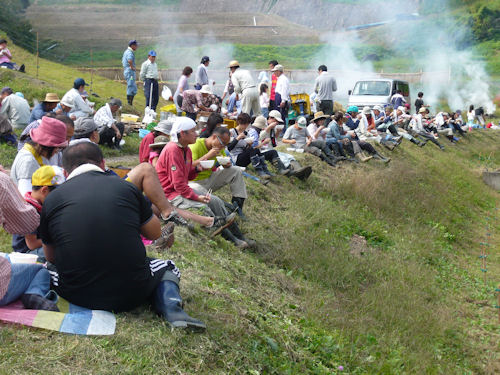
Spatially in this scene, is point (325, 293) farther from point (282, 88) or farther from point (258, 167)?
point (282, 88)

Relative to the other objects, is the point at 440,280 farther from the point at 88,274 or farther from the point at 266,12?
the point at 266,12

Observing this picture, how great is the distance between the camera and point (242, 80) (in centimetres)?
1323

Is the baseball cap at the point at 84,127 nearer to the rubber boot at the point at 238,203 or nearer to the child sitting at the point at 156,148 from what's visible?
the child sitting at the point at 156,148

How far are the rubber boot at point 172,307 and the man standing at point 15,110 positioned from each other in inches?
326

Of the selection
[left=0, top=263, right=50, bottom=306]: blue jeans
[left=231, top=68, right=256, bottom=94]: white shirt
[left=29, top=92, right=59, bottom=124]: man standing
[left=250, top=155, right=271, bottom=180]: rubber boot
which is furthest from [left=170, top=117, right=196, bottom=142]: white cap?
[left=231, top=68, right=256, bottom=94]: white shirt

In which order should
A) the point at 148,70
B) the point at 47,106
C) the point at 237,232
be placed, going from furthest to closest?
the point at 148,70
the point at 47,106
the point at 237,232

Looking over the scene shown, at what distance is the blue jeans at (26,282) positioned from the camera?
3916 mm

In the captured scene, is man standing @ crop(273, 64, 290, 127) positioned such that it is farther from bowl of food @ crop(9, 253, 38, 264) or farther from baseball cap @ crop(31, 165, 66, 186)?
bowl of food @ crop(9, 253, 38, 264)

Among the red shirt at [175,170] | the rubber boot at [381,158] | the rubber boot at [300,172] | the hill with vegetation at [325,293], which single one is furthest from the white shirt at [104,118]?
the rubber boot at [381,158]

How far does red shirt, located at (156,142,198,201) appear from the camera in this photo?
6906 millimetres

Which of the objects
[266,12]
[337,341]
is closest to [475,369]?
[337,341]

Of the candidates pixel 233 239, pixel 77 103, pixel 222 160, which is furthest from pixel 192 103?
pixel 233 239

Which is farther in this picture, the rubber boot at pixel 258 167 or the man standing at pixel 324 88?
the man standing at pixel 324 88

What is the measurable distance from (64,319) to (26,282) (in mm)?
390
